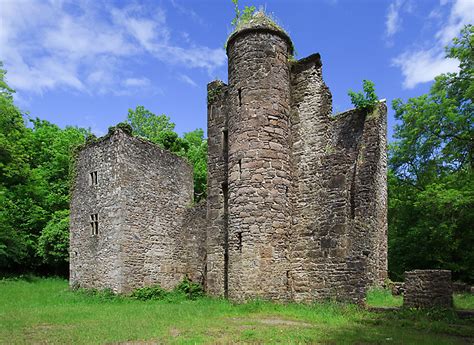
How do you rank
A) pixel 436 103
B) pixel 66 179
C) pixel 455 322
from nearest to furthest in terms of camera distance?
pixel 455 322, pixel 436 103, pixel 66 179

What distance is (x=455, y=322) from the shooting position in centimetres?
1149

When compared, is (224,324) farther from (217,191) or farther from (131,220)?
(131,220)

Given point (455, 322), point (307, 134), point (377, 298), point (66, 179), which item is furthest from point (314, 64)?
point (66, 179)

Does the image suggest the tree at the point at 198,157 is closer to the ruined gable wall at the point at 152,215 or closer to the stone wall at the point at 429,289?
the ruined gable wall at the point at 152,215

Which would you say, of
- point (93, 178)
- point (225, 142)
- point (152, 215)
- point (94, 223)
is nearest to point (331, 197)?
point (225, 142)

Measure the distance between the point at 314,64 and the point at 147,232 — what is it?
34.9 feet

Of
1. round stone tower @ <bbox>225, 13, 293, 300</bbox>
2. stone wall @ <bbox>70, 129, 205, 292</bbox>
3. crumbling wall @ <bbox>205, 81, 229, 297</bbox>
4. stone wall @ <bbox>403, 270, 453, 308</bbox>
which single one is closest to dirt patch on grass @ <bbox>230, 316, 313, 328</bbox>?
round stone tower @ <bbox>225, 13, 293, 300</bbox>

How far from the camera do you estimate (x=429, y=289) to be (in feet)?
43.0

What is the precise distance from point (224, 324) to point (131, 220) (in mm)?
9288

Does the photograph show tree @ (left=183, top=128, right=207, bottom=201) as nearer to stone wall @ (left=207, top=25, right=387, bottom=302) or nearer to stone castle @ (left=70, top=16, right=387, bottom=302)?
stone castle @ (left=70, top=16, right=387, bottom=302)

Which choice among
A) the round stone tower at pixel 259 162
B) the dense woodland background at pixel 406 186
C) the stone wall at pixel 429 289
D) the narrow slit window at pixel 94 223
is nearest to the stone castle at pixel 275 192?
the round stone tower at pixel 259 162

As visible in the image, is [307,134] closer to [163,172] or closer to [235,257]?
[235,257]

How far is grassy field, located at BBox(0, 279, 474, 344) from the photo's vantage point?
31.4 ft

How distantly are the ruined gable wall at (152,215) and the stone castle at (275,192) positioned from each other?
0.09m
